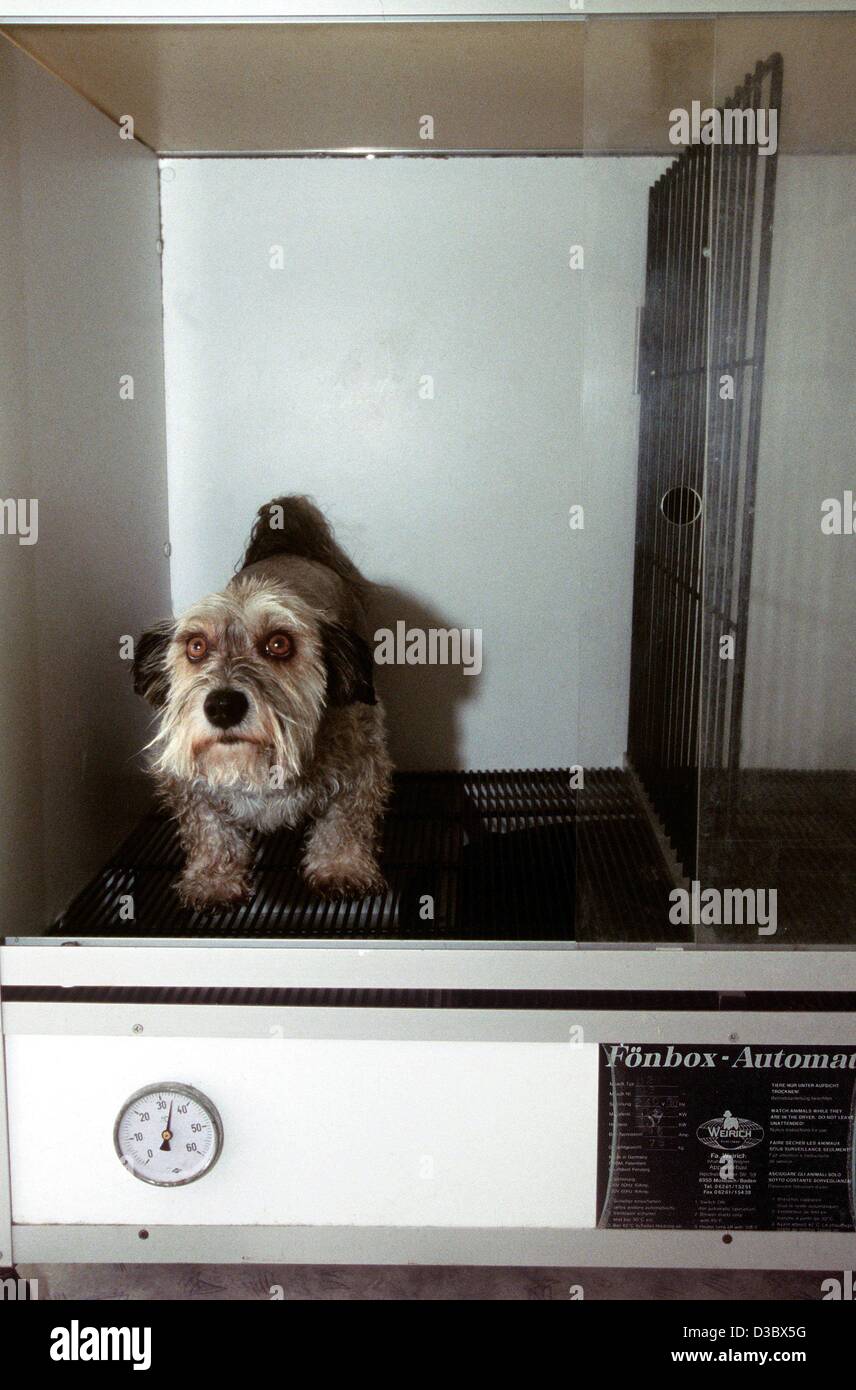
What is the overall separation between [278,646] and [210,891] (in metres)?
0.31

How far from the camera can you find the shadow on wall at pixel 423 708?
209 cm

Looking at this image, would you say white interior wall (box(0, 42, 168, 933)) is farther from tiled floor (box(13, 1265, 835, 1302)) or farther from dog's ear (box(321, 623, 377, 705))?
tiled floor (box(13, 1265, 835, 1302))

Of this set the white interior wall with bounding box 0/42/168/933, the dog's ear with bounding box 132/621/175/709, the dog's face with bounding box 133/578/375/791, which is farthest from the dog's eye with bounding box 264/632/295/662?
the white interior wall with bounding box 0/42/168/933

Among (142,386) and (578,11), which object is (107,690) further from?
(578,11)

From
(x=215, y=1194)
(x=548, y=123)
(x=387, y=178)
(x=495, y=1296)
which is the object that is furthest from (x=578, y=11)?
(x=495, y=1296)

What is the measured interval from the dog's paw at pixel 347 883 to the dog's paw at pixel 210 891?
0.09 m

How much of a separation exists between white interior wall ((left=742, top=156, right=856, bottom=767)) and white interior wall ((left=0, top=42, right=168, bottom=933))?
79cm

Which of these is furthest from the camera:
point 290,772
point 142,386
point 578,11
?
point 142,386

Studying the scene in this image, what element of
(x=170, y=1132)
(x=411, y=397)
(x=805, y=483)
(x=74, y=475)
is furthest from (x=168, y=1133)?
(x=411, y=397)

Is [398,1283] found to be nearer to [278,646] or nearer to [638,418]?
[278,646]

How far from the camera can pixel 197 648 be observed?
1489 mm

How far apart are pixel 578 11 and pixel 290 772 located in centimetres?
87

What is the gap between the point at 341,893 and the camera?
1528 mm

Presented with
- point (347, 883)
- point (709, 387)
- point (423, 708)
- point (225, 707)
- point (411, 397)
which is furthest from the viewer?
point (423, 708)
